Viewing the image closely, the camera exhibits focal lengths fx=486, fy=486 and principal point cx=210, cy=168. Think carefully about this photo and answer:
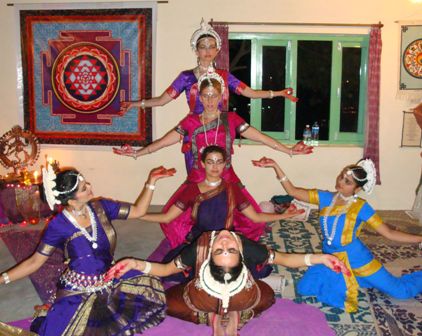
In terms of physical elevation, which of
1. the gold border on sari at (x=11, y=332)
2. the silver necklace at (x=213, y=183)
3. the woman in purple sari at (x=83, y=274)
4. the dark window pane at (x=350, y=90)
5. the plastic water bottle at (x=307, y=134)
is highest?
the dark window pane at (x=350, y=90)

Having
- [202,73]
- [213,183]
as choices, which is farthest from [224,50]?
[213,183]

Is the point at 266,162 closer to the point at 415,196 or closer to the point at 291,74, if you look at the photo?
the point at 291,74

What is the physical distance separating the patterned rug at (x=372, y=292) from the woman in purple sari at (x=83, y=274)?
1.22 metres

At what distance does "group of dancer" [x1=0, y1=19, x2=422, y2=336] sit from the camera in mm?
2648

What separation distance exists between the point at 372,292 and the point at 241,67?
3.42 metres

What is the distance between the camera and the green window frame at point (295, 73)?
5910mm

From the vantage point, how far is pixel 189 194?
3.60 m

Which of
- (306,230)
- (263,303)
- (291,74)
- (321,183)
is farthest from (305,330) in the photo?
(291,74)

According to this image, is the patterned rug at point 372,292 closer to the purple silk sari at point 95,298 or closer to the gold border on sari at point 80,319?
the purple silk sari at point 95,298

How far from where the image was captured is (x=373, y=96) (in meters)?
5.73

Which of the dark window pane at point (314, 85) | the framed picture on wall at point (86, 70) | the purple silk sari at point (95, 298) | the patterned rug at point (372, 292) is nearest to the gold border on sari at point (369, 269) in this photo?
the patterned rug at point (372, 292)

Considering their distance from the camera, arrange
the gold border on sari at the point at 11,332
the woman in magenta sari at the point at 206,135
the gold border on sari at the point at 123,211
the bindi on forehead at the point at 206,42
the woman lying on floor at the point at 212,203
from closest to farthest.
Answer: the gold border on sari at the point at 11,332, the gold border on sari at the point at 123,211, the woman lying on floor at the point at 212,203, the woman in magenta sari at the point at 206,135, the bindi on forehead at the point at 206,42

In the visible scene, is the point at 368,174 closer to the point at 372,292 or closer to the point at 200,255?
the point at 372,292

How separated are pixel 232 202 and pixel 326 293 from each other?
3.02 ft
